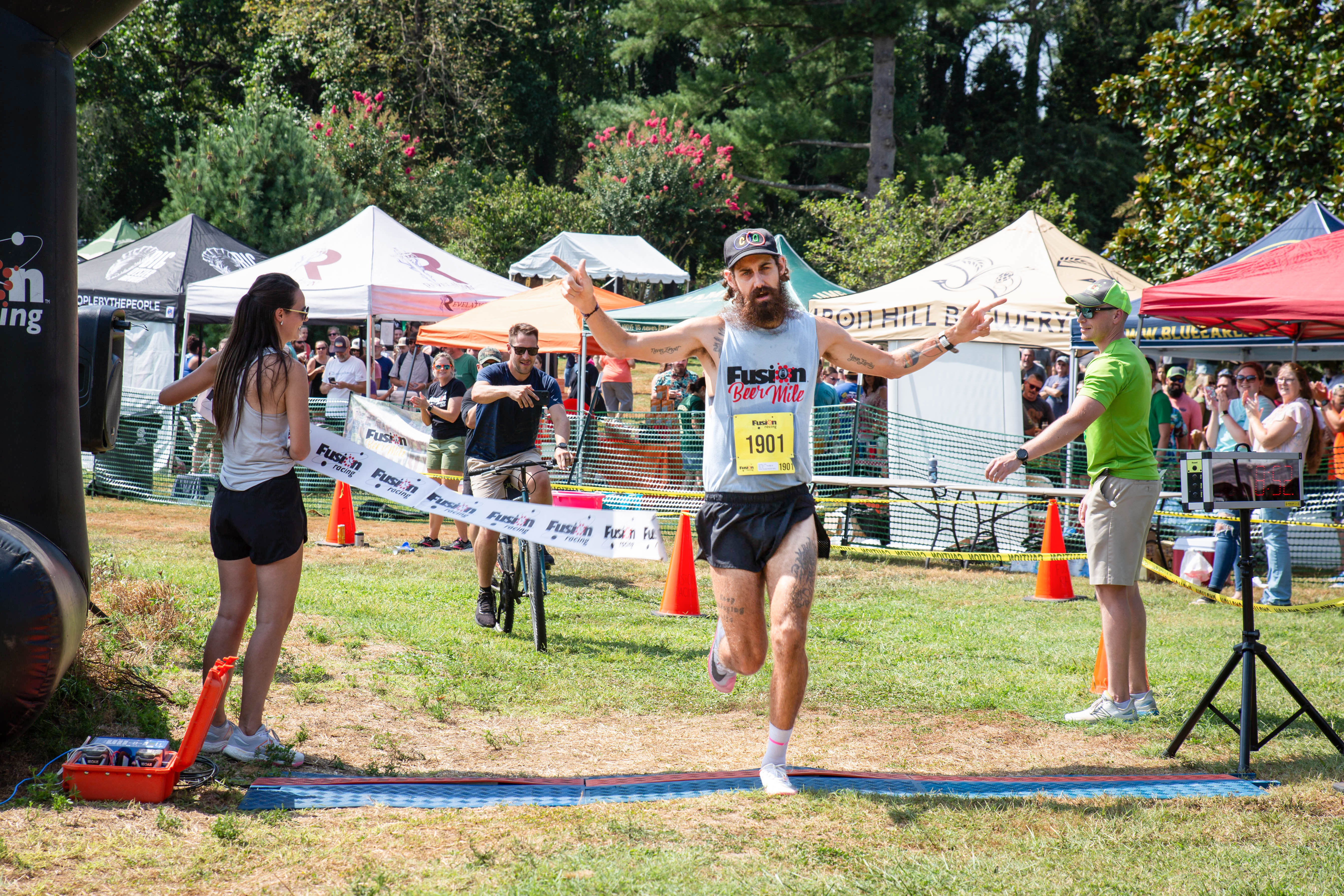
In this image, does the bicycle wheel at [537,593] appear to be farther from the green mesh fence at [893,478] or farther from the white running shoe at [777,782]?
the green mesh fence at [893,478]

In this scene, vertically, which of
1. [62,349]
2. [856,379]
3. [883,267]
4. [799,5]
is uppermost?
[799,5]

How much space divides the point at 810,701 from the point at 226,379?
3.46 meters

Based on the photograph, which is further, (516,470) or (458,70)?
(458,70)

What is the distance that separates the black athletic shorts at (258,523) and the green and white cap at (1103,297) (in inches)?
147

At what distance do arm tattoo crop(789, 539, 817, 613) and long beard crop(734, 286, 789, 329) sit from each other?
0.88 metres

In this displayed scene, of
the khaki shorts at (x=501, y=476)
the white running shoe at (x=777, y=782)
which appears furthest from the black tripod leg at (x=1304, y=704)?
the khaki shorts at (x=501, y=476)

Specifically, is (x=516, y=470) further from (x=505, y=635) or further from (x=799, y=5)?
(x=799, y=5)

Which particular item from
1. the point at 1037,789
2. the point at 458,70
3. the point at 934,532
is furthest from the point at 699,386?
the point at 458,70

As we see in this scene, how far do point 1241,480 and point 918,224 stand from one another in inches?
716

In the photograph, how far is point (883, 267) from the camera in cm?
2228

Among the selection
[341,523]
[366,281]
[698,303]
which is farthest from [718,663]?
[366,281]

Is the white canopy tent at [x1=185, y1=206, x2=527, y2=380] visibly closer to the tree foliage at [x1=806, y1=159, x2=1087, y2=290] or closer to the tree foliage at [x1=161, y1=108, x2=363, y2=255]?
the tree foliage at [x1=806, y1=159, x2=1087, y2=290]

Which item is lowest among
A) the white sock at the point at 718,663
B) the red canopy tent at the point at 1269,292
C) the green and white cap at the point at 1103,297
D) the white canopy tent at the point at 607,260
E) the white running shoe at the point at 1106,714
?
the white running shoe at the point at 1106,714

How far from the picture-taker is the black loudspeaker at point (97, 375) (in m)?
4.88
